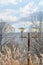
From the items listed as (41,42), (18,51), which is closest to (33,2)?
(41,42)

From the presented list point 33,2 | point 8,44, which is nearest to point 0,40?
point 8,44

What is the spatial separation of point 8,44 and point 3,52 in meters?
0.14

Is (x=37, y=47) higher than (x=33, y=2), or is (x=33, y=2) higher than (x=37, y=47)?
(x=33, y=2)

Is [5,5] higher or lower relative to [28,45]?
higher

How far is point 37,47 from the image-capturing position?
2.38m

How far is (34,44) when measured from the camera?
7.81ft

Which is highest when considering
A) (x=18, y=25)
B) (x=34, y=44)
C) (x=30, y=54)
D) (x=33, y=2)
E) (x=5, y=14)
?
(x=33, y=2)

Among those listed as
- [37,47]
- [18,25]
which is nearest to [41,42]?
[37,47]

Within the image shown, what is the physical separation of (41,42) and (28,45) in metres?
0.19

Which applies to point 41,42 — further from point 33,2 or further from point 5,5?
point 5,5

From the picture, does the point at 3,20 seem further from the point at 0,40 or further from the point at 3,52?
the point at 3,52

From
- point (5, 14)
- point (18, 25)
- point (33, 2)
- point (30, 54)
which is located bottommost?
point (30, 54)

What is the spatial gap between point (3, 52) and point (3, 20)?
0.47 m

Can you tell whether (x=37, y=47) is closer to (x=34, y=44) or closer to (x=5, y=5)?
(x=34, y=44)
